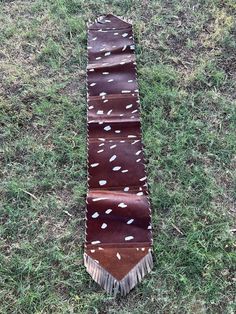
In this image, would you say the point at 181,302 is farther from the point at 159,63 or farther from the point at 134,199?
the point at 159,63

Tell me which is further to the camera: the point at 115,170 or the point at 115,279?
the point at 115,170

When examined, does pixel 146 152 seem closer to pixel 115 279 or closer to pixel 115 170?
pixel 115 170

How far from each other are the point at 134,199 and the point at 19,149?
2.37 feet

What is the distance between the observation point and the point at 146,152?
2.55 m

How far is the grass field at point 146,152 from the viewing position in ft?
6.93

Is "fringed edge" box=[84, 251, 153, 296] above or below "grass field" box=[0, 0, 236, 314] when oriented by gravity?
below

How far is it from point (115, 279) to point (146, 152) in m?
0.74

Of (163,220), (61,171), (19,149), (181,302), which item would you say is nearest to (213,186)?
(163,220)

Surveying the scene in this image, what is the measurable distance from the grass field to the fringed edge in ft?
0.11

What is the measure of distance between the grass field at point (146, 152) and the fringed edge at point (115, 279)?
0.03 metres

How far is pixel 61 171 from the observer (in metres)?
2.51

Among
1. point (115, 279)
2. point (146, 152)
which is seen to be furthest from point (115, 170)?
point (115, 279)

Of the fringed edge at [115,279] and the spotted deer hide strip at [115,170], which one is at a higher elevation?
the spotted deer hide strip at [115,170]

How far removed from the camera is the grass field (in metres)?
2.11
